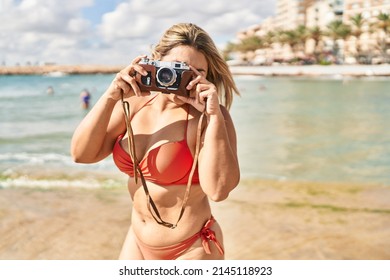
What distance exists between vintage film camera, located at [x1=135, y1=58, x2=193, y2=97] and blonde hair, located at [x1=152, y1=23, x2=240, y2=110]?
0.23 ft

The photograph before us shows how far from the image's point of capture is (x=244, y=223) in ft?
14.5

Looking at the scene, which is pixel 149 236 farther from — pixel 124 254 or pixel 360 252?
pixel 360 252

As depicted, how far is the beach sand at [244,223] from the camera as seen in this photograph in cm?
380

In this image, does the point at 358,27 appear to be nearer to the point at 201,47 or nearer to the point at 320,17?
the point at 320,17

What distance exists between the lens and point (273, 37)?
246 feet

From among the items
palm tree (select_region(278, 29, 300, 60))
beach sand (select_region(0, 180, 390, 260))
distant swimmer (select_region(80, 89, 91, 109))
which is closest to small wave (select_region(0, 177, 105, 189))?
beach sand (select_region(0, 180, 390, 260))

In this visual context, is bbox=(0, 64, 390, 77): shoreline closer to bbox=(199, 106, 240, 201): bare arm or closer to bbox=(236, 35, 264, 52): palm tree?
bbox=(236, 35, 264, 52): palm tree

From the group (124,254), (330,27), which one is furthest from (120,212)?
(330,27)

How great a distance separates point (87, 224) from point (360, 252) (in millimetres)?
2493

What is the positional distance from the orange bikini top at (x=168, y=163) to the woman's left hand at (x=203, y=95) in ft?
0.37

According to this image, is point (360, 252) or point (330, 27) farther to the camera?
point (330, 27)

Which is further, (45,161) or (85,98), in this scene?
(85,98)

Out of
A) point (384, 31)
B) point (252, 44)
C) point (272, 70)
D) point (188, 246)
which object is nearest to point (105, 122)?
point (188, 246)

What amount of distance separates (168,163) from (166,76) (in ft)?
0.91
